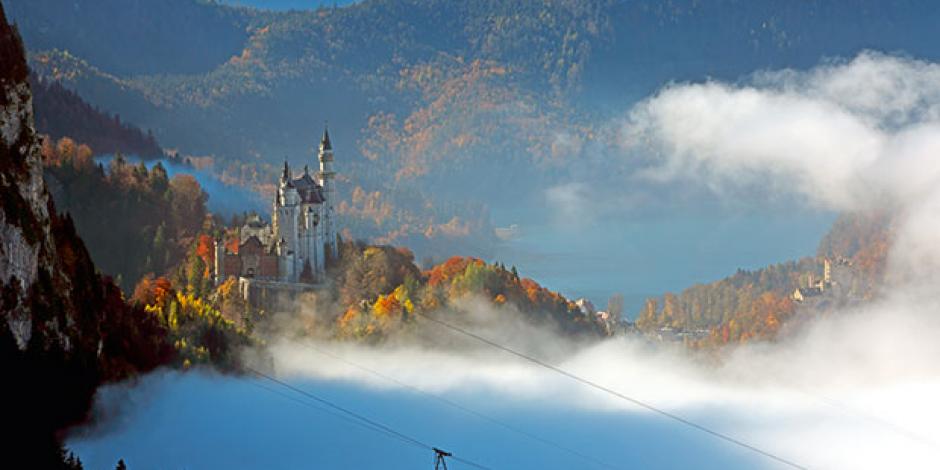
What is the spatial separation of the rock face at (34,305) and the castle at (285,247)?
81.9 feet

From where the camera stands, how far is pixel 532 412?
60.9 m

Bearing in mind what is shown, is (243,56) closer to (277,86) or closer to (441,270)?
(277,86)

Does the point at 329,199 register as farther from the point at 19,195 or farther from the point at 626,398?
the point at 19,195

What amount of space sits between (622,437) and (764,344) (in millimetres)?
49993

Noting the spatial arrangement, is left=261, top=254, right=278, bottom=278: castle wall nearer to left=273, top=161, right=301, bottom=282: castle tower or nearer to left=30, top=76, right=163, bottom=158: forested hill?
left=273, top=161, right=301, bottom=282: castle tower

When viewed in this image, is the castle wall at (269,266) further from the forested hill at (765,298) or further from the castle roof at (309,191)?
the forested hill at (765,298)

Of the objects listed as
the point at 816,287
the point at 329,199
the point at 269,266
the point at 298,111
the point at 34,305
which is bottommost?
the point at 34,305

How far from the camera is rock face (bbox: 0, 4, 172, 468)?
24.0 metres

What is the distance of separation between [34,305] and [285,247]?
95.0 ft

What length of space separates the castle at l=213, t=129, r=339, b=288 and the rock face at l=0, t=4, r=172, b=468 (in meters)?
25.0

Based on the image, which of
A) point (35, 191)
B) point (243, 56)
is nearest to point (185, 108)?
point (243, 56)

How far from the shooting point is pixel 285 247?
5359cm

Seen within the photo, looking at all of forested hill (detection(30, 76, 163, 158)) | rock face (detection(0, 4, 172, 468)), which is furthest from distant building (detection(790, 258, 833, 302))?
rock face (detection(0, 4, 172, 468))

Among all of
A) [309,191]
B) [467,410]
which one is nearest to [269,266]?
[309,191]
